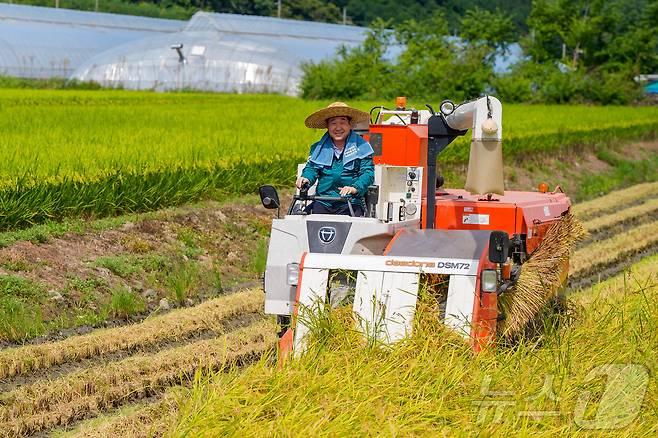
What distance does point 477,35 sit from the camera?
53156mm

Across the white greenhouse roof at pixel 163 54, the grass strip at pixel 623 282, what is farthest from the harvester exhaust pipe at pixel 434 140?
the white greenhouse roof at pixel 163 54

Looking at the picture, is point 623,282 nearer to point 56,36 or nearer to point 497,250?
point 497,250

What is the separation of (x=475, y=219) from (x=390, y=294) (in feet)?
9.51

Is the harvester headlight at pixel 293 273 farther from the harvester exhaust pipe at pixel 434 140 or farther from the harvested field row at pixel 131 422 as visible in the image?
the harvester exhaust pipe at pixel 434 140

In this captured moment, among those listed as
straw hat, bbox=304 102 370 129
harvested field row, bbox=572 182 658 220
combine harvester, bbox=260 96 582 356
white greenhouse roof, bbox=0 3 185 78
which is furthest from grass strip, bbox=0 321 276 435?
white greenhouse roof, bbox=0 3 185 78

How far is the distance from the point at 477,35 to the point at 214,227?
4090 cm

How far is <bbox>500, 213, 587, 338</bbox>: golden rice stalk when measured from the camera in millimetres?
8086

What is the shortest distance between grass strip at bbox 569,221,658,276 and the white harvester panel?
6.19 metres

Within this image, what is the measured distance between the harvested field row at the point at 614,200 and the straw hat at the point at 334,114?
10.4m

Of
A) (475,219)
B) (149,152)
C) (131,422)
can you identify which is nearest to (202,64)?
(149,152)

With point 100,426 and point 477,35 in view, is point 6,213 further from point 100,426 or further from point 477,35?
point 477,35

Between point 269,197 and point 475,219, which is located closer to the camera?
point 269,197

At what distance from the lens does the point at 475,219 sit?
10031 mm

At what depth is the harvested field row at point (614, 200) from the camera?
63.1 feet
